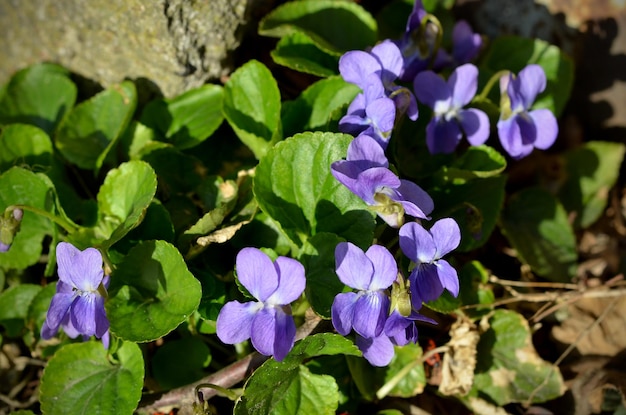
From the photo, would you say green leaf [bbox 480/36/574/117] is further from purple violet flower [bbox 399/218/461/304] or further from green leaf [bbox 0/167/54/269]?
green leaf [bbox 0/167/54/269]

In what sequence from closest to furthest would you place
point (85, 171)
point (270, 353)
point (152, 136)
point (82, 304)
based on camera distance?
point (270, 353) < point (82, 304) < point (152, 136) < point (85, 171)

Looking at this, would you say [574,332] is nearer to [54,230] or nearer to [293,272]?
[293,272]

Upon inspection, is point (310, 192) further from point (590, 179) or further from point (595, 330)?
point (590, 179)

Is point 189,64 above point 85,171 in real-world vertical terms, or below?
above

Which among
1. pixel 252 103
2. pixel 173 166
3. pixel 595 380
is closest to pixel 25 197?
pixel 173 166

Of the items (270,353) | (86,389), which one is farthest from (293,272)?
(86,389)

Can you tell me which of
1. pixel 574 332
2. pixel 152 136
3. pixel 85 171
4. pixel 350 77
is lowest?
pixel 574 332
